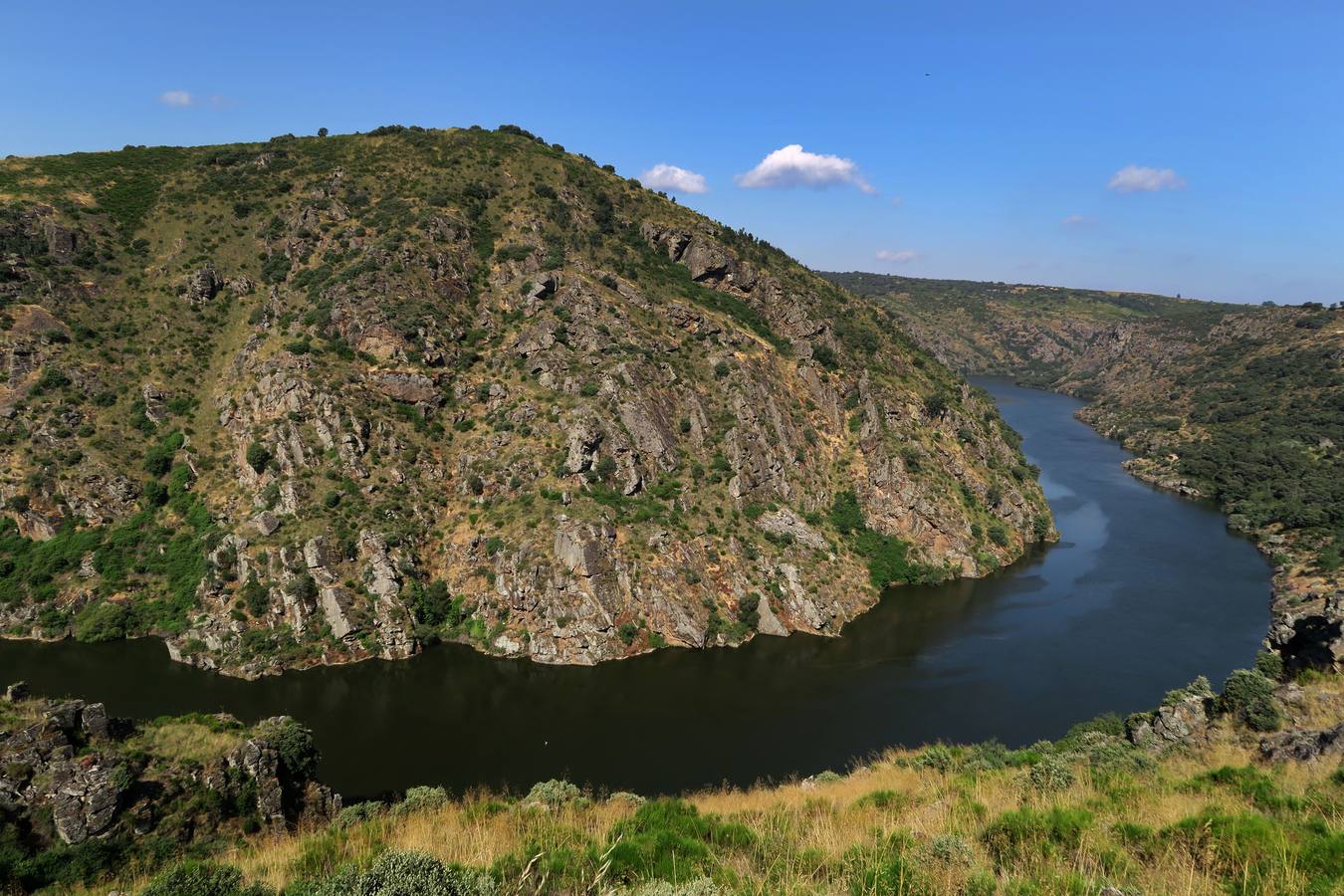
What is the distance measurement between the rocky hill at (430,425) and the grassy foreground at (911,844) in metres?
37.5

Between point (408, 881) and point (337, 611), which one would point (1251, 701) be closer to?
point (408, 881)

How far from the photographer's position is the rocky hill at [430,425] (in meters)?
49.2

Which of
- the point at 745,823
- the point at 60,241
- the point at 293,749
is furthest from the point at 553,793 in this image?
the point at 60,241

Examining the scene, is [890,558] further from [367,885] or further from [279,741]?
[367,885]

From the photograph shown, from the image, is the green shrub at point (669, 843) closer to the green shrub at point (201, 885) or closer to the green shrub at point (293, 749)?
the green shrub at point (201, 885)

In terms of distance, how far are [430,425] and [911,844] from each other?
59.1 metres

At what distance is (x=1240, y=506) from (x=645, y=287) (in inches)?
3785

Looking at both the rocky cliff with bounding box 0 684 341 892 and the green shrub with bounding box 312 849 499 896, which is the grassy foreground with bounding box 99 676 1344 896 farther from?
the rocky cliff with bounding box 0 684 341 892

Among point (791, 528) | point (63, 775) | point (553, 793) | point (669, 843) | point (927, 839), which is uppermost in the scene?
point (927, 839)

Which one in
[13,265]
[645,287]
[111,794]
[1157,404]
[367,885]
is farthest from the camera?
[1157,404]

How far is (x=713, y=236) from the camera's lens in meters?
91.8

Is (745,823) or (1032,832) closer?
(1032,832)

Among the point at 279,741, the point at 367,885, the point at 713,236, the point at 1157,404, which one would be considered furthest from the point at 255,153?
the point at 1157,404

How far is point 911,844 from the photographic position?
1038 cm
